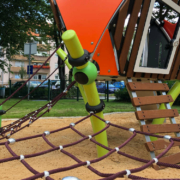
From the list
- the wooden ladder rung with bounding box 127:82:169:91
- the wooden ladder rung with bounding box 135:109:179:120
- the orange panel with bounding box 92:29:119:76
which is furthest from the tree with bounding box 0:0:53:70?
the wooden ladder rung with bounding box 135:109:179:120

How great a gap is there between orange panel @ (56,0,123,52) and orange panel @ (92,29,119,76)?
0.11 meters

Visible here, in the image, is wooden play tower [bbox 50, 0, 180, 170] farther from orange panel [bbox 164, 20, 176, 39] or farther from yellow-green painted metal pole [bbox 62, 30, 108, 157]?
orange panel [bbox 164, 20, 176, 39]

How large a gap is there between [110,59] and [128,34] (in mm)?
407

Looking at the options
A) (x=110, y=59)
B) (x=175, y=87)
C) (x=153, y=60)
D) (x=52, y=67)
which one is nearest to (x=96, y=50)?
(x=110, y=59)

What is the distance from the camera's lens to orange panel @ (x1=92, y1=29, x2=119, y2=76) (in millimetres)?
2666

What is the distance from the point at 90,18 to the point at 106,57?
0.52 meters

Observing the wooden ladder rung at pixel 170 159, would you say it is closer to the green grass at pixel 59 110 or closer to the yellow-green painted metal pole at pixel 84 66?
the yellow-green painted metal pole at pixel 84 66

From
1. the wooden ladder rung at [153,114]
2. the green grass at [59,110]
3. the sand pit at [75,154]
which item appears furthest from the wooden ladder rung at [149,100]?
the green grass at [59,110]

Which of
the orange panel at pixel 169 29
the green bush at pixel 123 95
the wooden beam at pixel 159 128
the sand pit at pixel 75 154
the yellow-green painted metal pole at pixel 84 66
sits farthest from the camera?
the green bush at pixel 123 95

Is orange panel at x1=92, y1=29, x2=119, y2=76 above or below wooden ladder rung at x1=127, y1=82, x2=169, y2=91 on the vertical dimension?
above

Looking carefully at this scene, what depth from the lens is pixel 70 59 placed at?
2.32 meters

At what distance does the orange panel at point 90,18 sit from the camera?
2.58 metres

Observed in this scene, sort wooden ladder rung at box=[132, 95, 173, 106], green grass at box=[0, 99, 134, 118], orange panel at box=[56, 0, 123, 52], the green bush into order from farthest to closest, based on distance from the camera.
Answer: the green bush → green grass at box=[0, 99, 134, 118] → wooden ladder rung at box=[132, 95, 173, 106] → orange panel at box=[56, 0, 123, 52]

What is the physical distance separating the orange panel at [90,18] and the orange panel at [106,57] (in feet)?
0.36
